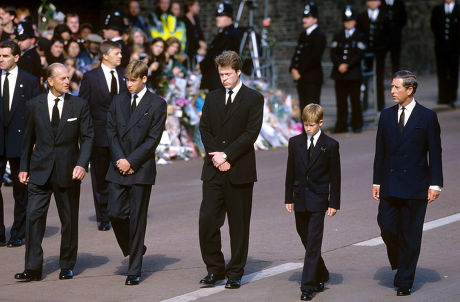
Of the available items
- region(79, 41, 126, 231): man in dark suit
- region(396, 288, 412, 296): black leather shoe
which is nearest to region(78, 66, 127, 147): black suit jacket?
region(79, 41, 126, 231): man in dark suit

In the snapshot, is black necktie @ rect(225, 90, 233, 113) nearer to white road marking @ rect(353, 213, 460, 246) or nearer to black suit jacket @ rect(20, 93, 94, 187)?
black suit jacket @ rect(20, 93, 94, 187)

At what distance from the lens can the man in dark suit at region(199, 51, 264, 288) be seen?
9.41 m

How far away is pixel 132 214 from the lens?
31.7 feet

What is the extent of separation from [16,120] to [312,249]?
13.2ft

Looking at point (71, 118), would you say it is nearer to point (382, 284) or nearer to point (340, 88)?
point (382, 284)

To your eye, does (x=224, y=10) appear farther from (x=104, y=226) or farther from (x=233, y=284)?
(x=233, y=284)

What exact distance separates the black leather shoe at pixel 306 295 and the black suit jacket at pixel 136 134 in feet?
5.58

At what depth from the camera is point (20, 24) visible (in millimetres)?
16641

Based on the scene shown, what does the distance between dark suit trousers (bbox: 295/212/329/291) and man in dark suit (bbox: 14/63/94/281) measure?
206 cm

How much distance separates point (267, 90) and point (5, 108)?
8680 mm

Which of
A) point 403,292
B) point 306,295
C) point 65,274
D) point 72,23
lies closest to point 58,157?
point 65,274

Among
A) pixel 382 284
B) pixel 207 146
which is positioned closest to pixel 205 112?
pixel 207 146

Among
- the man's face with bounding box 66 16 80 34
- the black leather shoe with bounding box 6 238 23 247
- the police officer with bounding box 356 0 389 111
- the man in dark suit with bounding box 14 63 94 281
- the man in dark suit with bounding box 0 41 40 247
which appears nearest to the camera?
the man in dark suit with bounding box 14 63 94 281

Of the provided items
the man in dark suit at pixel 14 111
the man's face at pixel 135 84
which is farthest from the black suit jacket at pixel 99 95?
the man's face at pixel 135 84
